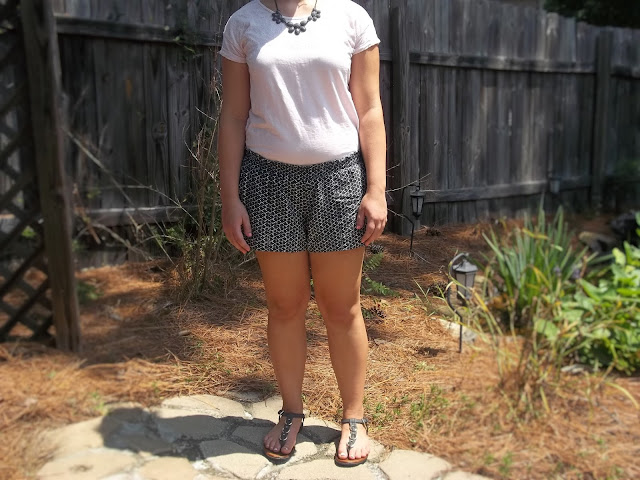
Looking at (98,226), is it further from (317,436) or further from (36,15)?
(317,436)

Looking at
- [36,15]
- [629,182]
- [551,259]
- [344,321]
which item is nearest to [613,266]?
[551,259]

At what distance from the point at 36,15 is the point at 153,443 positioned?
1.26m

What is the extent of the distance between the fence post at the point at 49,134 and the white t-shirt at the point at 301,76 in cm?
49

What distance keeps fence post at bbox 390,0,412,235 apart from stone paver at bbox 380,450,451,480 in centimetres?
308

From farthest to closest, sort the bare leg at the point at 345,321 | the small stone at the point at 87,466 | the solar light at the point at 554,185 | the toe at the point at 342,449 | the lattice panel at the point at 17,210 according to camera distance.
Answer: the solar light at the point at 554,185 < the toe at the point at 342,449 < the bare leg at the point at 345,321 < the small stone at the point at 87,466 < the lattice panel at the point at 17,210

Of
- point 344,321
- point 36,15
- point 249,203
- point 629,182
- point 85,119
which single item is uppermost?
point 36,15

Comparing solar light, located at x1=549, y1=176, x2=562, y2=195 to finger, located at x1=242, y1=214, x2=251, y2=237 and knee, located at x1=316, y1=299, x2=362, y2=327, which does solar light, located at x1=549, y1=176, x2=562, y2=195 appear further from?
finger, located at x1=242, y1=214, x2=251, y2=237

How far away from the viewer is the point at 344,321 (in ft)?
6.84

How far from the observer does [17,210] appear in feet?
5.83

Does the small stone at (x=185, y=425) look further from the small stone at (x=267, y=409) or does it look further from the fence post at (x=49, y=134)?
the fence post at (x=49, y=134)

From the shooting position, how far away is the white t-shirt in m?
1.84

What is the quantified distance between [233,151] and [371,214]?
0.45 metres

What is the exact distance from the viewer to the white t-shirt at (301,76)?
1838 millimetres

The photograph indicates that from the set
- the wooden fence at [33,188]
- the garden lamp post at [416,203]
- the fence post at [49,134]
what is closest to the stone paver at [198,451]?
the wooden fence at [33,188]
